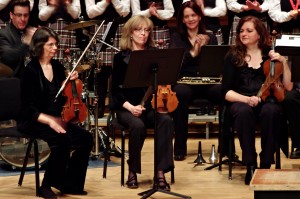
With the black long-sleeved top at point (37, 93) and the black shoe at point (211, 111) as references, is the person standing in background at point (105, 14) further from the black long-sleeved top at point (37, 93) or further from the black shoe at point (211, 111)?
the black long-sleeved top at point (37, 93)

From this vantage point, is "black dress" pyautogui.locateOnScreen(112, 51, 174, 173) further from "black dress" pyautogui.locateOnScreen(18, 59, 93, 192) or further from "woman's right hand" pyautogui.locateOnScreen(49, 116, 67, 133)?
"woman's right hand" pyautogui.locateOnScreen(49, 116, 67, 133)

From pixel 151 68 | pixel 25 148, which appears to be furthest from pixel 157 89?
pixel 25 148

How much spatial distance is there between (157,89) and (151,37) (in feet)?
2.32

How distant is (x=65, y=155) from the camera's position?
5379mm

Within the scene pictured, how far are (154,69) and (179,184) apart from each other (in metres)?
1.12

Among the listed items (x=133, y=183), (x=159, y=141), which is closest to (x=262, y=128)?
(x=159, y=141)

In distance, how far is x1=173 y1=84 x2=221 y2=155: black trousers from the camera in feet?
22.1

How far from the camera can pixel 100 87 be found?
8.18 metres

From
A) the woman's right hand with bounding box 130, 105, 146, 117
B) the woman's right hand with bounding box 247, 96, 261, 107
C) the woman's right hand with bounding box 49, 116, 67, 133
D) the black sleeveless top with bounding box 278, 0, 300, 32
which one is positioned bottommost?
the woman's right hand with bounding box 49, 116, 67, 133

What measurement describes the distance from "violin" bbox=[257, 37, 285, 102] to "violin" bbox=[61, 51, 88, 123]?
145cm

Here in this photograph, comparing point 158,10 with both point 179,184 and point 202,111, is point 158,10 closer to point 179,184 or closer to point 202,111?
point 202,111

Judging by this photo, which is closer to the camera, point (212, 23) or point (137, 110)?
point (137, 110)

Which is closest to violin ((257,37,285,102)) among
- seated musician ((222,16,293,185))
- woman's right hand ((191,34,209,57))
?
seated musician ((222,16,293,185))

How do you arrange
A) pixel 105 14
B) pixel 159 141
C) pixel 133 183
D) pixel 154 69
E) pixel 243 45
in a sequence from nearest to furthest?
pixel 154 69 → pixel 159 141 → pixel 133 183 → pixel 243 45 → pixel 105 14
